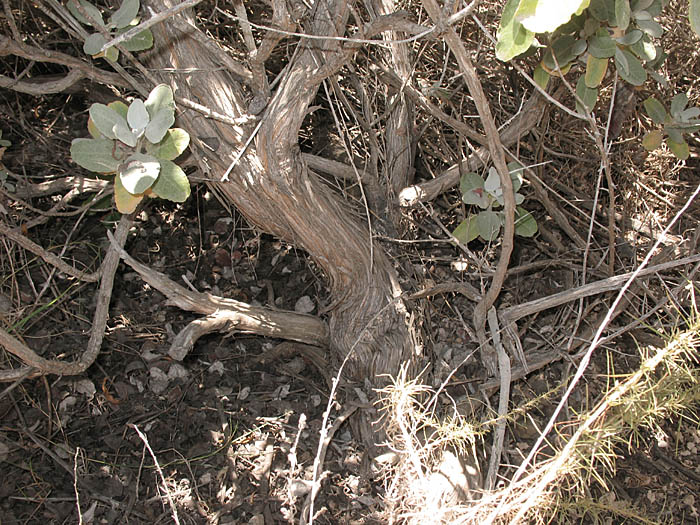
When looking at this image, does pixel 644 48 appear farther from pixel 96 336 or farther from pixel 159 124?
pixel 96 336

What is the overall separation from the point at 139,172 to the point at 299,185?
1.45 feet

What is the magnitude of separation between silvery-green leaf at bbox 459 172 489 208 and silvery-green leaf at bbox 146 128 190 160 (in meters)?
0.75

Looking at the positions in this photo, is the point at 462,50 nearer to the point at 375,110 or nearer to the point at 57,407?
the point at 375,110

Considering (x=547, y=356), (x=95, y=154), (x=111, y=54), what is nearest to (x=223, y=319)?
(x=95, y=154)

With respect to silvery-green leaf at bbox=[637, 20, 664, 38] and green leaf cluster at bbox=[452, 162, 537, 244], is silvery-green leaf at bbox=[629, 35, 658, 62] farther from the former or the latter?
green leaf cluster at bbox=[452, 162, 537, 244]

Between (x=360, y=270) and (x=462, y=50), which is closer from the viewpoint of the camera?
(x=462, y=50)

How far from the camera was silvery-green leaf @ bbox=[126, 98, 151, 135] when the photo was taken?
4.55 feet

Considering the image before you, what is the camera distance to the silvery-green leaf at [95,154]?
1.40 meters

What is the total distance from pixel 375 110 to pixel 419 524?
127 cm

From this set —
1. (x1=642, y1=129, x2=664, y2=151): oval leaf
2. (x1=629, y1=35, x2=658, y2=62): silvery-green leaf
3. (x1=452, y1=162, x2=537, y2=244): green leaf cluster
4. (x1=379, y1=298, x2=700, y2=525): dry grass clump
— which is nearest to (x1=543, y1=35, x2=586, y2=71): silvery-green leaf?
(x1=629, y1=35, x2=658, y2=62): silvery-green leaf

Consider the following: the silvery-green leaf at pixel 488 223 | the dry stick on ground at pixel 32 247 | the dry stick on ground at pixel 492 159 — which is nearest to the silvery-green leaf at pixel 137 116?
the dry stick on ground at pixel 32 247

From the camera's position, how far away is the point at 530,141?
2145 millimetres

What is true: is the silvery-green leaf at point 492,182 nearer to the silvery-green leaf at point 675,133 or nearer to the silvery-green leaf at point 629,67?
the silvery-green leaf at point 629,67

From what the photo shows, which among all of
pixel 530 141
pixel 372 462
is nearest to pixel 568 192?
pixel 530 141
